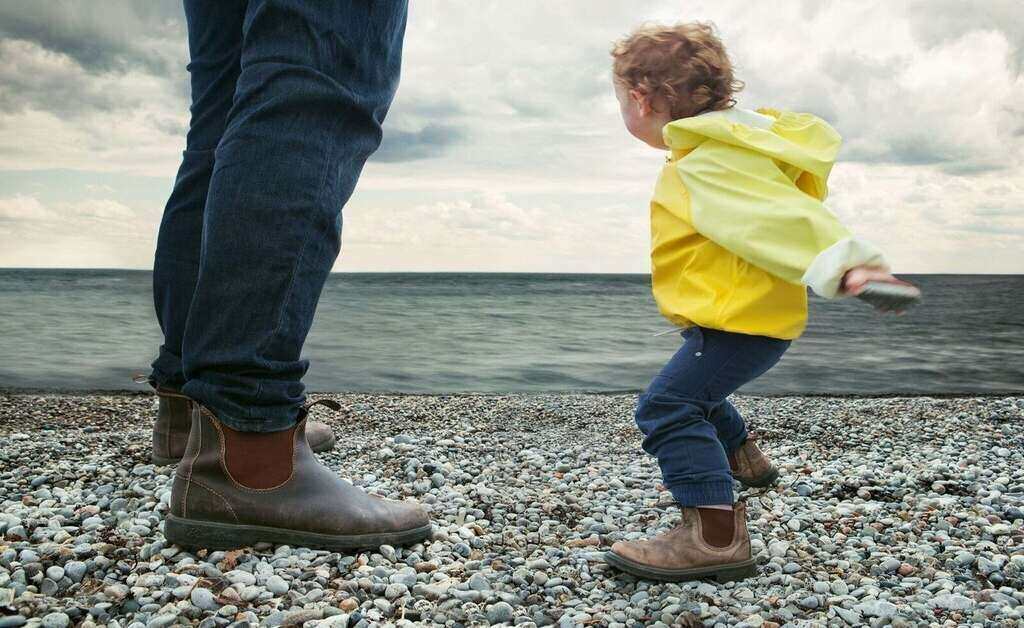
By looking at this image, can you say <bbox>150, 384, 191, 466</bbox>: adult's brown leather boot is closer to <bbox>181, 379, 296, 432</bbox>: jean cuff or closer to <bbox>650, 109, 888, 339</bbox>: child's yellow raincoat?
<bbox>181, 379, 296, 432</bbox>: jean cuff

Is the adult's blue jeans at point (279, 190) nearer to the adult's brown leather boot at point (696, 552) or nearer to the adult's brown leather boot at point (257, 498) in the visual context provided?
the adult's brown leather boot at point (257, 498)

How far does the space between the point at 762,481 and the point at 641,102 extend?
1.56 metres

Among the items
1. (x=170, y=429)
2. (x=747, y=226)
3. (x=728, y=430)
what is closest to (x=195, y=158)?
(x=170, y=429)

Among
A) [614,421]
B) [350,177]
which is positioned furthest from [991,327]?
[350,177]

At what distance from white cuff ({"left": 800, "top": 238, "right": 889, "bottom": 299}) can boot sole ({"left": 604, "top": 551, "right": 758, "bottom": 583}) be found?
2.66ft

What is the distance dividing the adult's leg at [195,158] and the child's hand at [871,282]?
182 centimetres

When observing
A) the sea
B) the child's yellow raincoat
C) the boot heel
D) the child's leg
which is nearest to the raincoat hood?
the child's yellow raincoat

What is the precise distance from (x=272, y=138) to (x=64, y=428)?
3.69 m

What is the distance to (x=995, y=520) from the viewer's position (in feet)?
9.30

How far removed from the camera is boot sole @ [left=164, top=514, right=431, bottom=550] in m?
2.09

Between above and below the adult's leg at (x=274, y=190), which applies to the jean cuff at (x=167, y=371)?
below

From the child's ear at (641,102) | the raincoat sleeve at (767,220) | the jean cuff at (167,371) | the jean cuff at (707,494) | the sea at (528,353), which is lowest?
the sea at (528,353)

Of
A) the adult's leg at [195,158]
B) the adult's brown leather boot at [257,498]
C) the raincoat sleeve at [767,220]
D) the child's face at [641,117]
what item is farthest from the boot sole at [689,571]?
the adult's leg at [195,158]

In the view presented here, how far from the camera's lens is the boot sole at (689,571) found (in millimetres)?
2209
